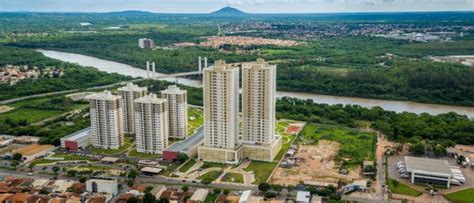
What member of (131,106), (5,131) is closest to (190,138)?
(131,106)

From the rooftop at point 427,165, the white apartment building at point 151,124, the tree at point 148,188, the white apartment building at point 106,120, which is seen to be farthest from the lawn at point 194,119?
the rooftop at point 427,165

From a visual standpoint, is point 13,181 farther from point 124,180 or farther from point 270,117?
point 270,117

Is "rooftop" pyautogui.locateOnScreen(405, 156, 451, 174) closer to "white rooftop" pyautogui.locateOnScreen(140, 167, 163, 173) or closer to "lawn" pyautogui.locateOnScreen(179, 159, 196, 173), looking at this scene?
"lawn" pyautogui.locateOnScreen(179, 159, 196, 173)

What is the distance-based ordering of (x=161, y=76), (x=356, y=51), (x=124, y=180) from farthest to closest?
1. (x=356, y=51)
2. (x=161, y=76)
3. (x=124, y=180)

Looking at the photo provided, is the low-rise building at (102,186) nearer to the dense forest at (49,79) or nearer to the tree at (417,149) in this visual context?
the tree at (417,149)

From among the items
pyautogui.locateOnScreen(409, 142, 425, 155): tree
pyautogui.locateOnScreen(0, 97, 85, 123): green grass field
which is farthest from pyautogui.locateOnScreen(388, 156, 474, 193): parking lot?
pyautogui.locateOnScreen(0, 97, 85, 123): green grass field

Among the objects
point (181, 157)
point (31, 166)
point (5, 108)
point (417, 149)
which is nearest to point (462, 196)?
point (417, 149)

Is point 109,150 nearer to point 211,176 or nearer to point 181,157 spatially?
point 181,157
